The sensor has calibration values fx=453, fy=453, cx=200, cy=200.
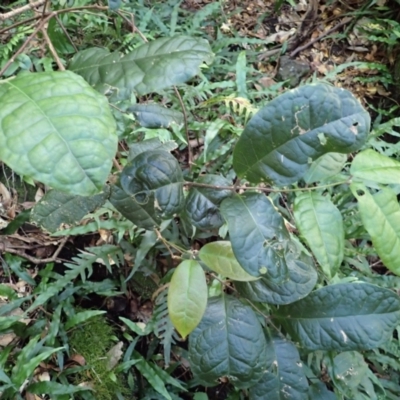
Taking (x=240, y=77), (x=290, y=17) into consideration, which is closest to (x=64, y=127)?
(x=240, y=77)

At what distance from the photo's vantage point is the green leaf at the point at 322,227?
85cm

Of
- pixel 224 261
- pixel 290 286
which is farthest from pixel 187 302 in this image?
pixel 290 286

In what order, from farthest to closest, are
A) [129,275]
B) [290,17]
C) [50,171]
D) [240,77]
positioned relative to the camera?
[290,17], [240,77], [129,275], [50,171]

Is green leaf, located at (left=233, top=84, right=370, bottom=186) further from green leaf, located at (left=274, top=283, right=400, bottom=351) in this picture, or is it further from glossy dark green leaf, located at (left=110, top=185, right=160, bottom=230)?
green leaf, located at (left=274, top=283, right=400, bottom=351)

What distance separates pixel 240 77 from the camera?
2.08 m

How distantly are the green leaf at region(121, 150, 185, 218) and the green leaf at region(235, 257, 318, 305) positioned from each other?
281 millimetres

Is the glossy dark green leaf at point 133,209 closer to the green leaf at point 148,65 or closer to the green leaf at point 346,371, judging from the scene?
the green leaf at point 148,65

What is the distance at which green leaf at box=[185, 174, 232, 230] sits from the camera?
980 mm

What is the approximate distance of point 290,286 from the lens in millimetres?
1015

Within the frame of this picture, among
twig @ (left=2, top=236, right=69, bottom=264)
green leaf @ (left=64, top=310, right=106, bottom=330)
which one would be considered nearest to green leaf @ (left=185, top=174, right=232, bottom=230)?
green leaf @ (left=64, top=310, right=106, bottom=330)

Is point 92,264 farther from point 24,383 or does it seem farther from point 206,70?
point 206,70

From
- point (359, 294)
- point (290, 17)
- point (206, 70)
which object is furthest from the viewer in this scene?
point (290, 17)

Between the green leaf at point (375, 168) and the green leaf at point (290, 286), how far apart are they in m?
0.27

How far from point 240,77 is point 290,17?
1155 mm
